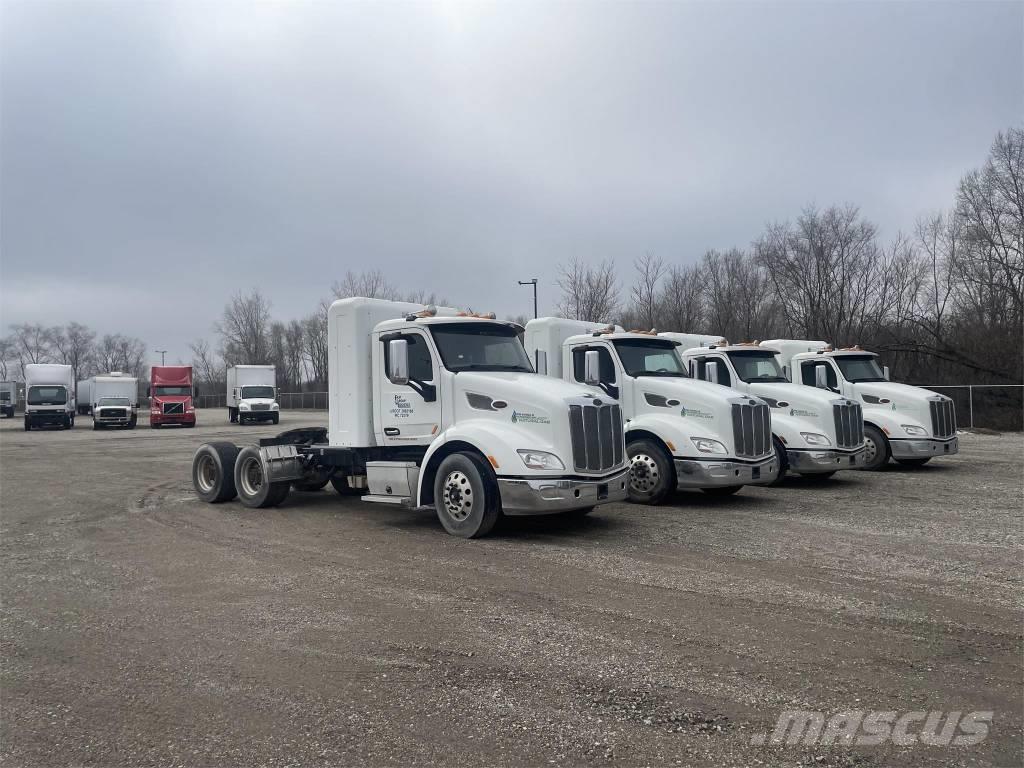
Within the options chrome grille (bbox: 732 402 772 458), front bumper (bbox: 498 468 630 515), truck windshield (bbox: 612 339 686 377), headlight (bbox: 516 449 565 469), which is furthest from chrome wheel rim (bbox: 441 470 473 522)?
chrome grille (bbox: 732 402 772 458)

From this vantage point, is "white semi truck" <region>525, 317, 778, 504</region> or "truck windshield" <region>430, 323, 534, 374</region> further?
"white semi truck" <region>525, 317, 778, 504</region>

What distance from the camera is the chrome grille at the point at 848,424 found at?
1349 centimetres

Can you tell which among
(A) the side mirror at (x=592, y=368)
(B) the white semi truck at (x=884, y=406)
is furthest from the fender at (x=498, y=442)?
(B) the white semi truck at (x=884, y=406)

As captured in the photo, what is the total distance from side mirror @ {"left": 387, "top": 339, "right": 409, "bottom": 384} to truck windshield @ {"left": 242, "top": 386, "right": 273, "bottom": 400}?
36.9m

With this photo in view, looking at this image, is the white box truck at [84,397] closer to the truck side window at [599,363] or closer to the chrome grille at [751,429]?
the truck side window at [599,363]

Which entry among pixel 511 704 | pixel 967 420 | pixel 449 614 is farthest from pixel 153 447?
pixel 967 420

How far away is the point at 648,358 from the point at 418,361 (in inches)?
176

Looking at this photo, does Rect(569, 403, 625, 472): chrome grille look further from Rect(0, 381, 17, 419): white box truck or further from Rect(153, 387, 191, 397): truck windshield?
Rect(0, 381, 17, 419): white box truck

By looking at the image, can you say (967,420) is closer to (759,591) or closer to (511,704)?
(759,591)

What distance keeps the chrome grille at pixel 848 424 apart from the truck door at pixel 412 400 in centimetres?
794

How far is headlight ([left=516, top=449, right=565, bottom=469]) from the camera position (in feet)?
27.6

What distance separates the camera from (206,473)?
12305 mm

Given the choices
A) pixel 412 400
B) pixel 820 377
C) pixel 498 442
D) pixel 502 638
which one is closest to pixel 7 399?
pixel 412 400

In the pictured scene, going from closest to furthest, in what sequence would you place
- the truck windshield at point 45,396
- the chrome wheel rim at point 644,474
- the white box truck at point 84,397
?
the chrome wheel rim at point 644,474 → the truck windshield at point 45,396 → the white box truck at point 84,397
